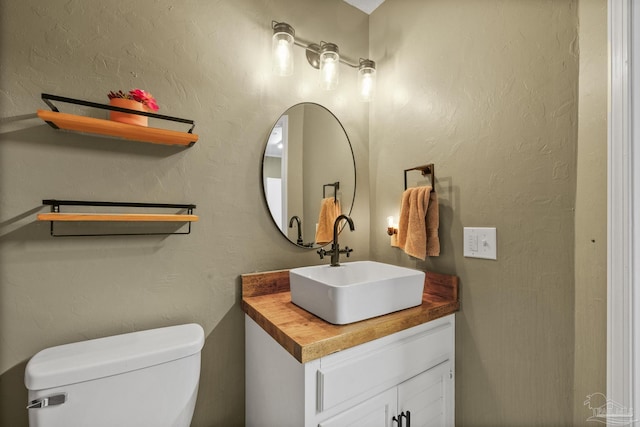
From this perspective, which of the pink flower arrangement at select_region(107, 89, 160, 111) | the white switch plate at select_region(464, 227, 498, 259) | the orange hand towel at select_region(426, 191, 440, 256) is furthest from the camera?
the orange hand towel at select_region(426, 191, 440, 256)

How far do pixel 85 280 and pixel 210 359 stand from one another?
1.85 feet

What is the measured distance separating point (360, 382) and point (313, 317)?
25cm

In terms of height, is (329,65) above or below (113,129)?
above

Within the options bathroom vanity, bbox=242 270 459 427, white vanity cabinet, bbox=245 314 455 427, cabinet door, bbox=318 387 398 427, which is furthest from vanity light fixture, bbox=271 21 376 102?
cabinet door, bbox=318 387 398 427

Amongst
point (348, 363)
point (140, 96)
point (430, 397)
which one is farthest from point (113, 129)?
point (430, 397)

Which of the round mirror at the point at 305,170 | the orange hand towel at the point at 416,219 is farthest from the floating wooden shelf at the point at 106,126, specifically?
the orange hand towel at the point at 416,219

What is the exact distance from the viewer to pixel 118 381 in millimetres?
839

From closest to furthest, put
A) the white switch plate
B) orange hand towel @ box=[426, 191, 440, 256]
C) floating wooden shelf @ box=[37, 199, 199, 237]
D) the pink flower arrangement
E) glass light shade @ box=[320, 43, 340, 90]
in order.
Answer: floating wooden shelf @ box=[37, 199, 199, 237], the pink flower arrangement, the white switch plate, orange hand towel @ box=[426, 191, 440, 256], glass light shade @ box=[320, 43, 340, 90]

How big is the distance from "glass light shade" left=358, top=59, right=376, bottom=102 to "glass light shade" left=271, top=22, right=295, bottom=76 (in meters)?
0.46

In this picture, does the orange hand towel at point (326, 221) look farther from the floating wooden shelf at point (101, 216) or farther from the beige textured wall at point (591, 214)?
the beige textured wall at point (591, 214)

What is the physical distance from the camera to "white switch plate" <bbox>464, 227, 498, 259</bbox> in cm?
108

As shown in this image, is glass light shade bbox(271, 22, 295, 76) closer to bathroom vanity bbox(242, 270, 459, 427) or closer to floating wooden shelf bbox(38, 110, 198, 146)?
floating wooden shelf bbox(38, 110, 198, 146)

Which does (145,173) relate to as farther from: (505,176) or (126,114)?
(505,176)

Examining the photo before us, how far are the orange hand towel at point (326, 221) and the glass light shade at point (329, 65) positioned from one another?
592mm
